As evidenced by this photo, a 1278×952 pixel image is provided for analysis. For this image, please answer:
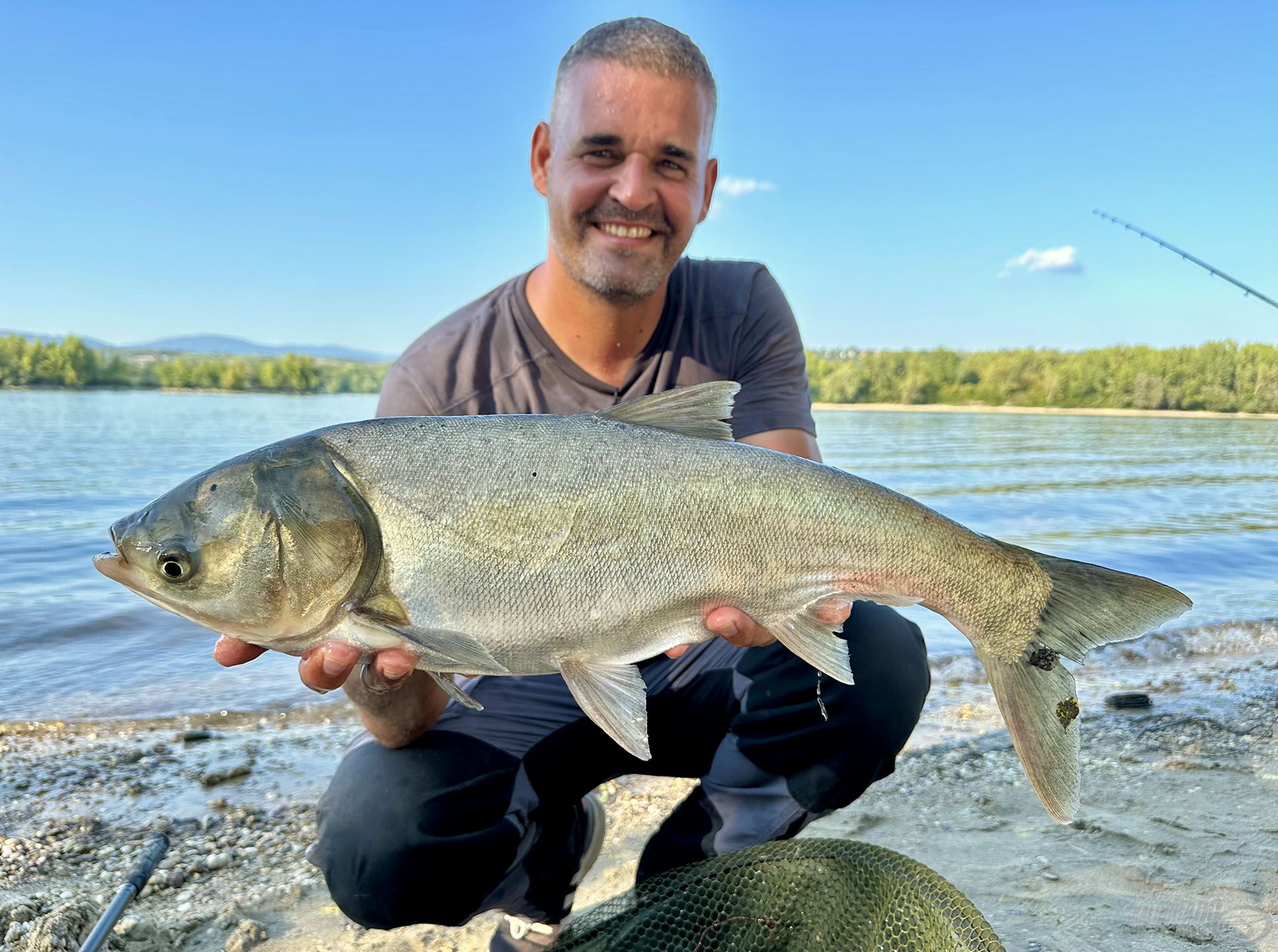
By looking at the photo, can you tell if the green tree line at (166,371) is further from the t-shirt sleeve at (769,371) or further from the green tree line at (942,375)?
the t-shirt sleeve at (769,371)

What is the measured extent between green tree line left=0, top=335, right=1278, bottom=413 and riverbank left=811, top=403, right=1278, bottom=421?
0.46 m

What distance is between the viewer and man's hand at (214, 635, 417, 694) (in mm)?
2182

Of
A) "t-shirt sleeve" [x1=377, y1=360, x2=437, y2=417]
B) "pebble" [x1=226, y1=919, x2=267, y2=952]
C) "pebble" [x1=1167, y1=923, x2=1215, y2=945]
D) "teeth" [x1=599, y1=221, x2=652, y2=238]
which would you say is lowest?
"pebble" [x1=226, y1=919, x2=267, y2=952]

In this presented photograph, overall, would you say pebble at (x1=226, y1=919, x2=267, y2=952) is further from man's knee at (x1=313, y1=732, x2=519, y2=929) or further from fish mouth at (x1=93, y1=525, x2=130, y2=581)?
fish mouth at (x1=93, y1=525, x2=130, y2=581)

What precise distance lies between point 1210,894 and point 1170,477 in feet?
67.4

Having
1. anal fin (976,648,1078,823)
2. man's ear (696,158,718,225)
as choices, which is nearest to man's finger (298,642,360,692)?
anal fin (976,648,1078,823)

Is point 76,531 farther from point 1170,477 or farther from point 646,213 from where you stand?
point 1170,477

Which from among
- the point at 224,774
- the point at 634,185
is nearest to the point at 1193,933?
the point at 634,185

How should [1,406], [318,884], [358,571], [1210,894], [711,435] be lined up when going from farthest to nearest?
[1,406] < [318,884] < [1210,894] < [711,435] < [358,571]

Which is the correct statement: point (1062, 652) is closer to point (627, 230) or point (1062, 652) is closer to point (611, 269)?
point (611, 269)

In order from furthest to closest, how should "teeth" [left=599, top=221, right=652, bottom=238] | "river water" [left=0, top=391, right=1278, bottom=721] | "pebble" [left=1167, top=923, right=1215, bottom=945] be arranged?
1. "river water" [left=0, top=391, right=1278, bottom=721]
2. "teeth" [left=599, top=221, right=652, bottom=238]
3. "pebble" [left=1167, top=923, right=1215, bottom=945]

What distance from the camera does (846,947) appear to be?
7.39ft

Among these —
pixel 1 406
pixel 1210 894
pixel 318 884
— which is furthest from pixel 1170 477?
pixel 1 406

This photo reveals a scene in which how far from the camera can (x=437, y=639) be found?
2.18 metres
